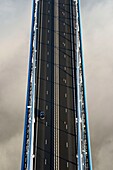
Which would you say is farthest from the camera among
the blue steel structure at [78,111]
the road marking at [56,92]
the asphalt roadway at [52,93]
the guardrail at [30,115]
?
the road marking at [56,92]

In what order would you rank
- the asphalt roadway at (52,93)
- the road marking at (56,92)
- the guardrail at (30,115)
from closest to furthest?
1. the guardrail at (30,115)
2. the asphalt roadway at (52,93)
3. the road marking at (56,92)

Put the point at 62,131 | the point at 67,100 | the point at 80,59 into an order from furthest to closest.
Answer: the point at 80,59 → the point at 67,100 → the point at 62,131

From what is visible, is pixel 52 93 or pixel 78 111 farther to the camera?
pixel 52 93

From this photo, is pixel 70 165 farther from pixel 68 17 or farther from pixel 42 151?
pixel 68 17

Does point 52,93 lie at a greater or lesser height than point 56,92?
lesser

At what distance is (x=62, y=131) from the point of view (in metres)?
83.8

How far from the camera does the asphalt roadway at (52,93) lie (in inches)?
3135

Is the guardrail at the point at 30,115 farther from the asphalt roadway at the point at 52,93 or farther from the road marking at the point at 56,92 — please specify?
the road marking at the point at 56,92

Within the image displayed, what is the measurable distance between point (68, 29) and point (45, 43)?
10.3 metres

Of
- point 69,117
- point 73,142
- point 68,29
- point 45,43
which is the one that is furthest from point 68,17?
point 73,142

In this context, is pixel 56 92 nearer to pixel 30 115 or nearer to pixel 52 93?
pixel 52 93

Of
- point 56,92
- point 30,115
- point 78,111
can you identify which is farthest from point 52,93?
point 78,111

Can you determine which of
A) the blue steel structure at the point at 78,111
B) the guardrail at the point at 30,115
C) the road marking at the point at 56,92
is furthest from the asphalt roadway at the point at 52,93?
the guardrail at the point at 30,115

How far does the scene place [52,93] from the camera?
3575 inches
